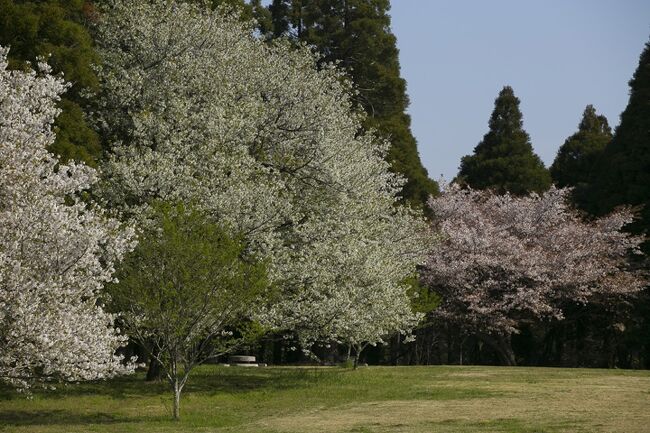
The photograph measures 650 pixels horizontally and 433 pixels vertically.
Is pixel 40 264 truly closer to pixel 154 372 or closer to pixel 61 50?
pixel 61 50

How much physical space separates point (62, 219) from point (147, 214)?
306 inches

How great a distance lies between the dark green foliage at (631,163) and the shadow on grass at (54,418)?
28183 millimetres

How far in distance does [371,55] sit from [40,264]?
3168cm

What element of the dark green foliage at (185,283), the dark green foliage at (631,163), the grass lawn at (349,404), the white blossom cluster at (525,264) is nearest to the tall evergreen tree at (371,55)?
the white blossom cluster at (525,264)

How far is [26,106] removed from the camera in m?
18.4

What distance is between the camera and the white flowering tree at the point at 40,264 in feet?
53.4

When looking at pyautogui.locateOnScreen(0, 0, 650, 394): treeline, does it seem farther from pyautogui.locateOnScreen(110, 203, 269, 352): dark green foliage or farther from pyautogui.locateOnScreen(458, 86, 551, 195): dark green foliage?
pyautogui.locateOnScreen(458, 86, 551, 195): dark green foliage

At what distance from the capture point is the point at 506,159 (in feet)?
179

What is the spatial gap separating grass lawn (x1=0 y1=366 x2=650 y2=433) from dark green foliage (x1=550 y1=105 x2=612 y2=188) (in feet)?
90.3

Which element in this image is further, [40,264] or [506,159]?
[506,159]

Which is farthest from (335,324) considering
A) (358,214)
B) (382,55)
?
(382,55)

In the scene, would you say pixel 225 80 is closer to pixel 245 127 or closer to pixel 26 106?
pixel 245 127

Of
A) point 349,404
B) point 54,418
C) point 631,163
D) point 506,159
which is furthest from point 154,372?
point 506,159

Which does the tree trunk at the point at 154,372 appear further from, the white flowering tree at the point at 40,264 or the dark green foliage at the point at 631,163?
the dark green foliage at the point at 631,163
